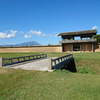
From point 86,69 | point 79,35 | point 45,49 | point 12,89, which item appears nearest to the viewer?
point 12,89

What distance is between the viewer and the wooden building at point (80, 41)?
28.2 m

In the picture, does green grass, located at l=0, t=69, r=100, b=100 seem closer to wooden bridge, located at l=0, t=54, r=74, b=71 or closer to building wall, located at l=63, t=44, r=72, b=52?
wooden bridge, located at l=0, t=54, r=74, b=71

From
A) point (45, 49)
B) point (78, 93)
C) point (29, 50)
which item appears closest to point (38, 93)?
point (78, 93)

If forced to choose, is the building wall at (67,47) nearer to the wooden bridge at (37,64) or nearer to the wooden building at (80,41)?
the wooden building at (80,41)

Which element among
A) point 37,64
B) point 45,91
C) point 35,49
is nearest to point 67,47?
point 35,49

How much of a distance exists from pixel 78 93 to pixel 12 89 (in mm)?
2853

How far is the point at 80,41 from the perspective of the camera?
94.9 ft

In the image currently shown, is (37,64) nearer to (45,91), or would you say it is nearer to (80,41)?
(45,91)

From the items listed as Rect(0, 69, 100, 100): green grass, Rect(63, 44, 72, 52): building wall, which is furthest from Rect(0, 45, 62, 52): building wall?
Rect(0, 69, 100, 100): green grass

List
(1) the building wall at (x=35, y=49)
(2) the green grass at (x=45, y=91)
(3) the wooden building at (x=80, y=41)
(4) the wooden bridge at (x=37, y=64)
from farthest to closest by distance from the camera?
(1) the building wall at (x=35, y=49) → (3) the wooden building at (x=80, y=41) → (4) the wooden bridge at (x=37, y=64) → (2) the green grass at (x=45, y=91)

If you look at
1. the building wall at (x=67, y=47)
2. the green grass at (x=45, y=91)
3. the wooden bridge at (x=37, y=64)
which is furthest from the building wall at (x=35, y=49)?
the green grass at (x=45, y=91)

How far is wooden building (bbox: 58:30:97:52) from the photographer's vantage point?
28.2 meters

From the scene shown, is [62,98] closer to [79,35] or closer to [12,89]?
[12,89]

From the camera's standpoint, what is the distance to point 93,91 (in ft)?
13.8
